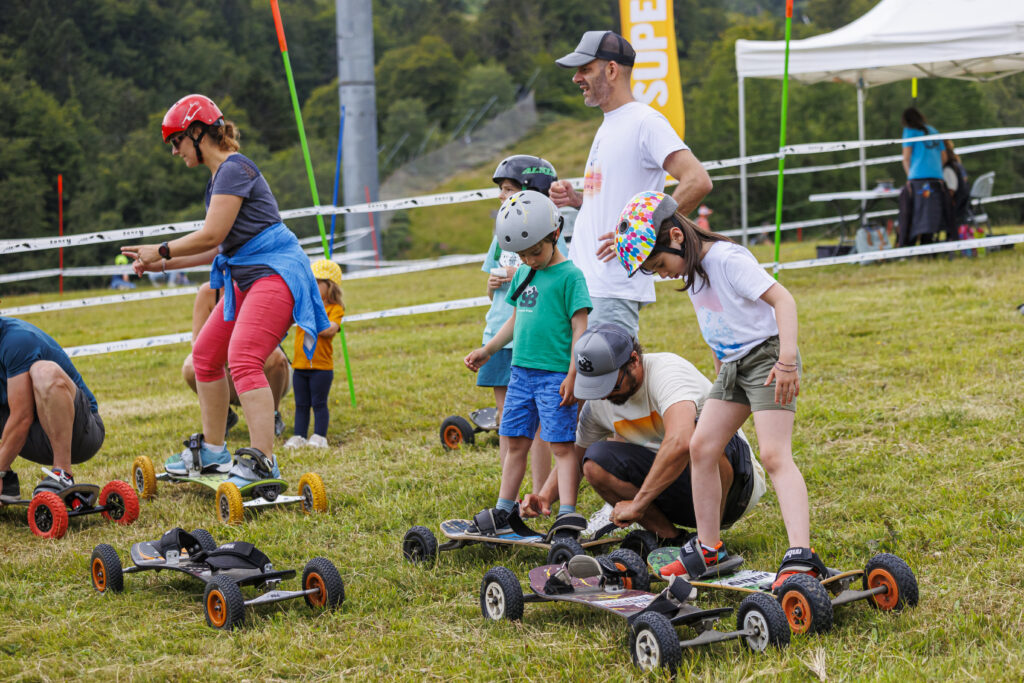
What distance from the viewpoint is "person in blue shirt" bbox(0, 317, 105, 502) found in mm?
5270

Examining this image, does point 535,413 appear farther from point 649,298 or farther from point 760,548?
point 760,548

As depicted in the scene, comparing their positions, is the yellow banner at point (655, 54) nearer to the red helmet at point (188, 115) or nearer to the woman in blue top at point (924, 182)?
the woman in blue top at point (924, 182)

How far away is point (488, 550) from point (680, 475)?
35.7 inches

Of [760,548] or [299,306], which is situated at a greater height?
[299,306]

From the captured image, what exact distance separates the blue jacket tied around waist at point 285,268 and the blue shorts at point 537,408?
1.39 m

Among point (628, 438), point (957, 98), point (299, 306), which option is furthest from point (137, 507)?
point (957, 98)

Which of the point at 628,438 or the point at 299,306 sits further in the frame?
the point at 299,306

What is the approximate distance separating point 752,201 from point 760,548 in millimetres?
47657

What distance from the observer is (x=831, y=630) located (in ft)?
10.7

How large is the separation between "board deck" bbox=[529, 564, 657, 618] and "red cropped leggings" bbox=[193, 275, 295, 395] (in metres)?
2.22

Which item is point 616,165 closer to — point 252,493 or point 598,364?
point 598,364

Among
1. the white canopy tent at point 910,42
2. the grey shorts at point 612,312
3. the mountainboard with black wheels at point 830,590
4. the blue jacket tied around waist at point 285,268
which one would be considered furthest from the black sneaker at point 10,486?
the white canopy tent at point 910,42

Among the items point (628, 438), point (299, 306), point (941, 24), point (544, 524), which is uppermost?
point (941, 24)

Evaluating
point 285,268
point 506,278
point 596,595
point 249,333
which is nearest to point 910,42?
point 506,278
